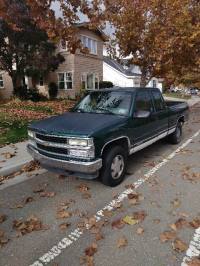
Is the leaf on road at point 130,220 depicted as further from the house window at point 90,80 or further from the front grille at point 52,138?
the house window at point 90,80

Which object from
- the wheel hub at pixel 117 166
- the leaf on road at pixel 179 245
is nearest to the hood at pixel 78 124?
the wheel hub at pixel 117 166

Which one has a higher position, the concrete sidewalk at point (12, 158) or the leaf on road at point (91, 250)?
the concrete sidewalk at point (12, 158)

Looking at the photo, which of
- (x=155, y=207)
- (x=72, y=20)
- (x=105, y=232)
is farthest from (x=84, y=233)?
(x=72, y=20)

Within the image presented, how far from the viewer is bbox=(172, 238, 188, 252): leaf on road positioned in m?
3.46

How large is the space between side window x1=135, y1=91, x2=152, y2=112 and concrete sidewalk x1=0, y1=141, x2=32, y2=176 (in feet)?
9.99

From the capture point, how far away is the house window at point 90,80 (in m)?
28.5

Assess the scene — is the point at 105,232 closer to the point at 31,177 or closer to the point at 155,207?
the point at 155,207

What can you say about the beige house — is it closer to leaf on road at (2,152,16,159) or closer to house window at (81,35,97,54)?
house window at (81,35,97,54)

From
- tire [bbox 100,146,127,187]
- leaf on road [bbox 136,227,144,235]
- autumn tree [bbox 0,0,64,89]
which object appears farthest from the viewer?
autumn tree [bbox 0,0,64,89]

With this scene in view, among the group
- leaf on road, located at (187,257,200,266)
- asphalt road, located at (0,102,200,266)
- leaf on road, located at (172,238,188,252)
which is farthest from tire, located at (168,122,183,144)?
leaf on road, located at (187,257,200,266)

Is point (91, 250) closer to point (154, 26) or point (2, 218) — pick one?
point (2, 218)

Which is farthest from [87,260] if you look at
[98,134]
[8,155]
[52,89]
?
[52,89]

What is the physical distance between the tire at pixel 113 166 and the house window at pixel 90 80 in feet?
76.3

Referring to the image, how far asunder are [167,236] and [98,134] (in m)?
2.02
